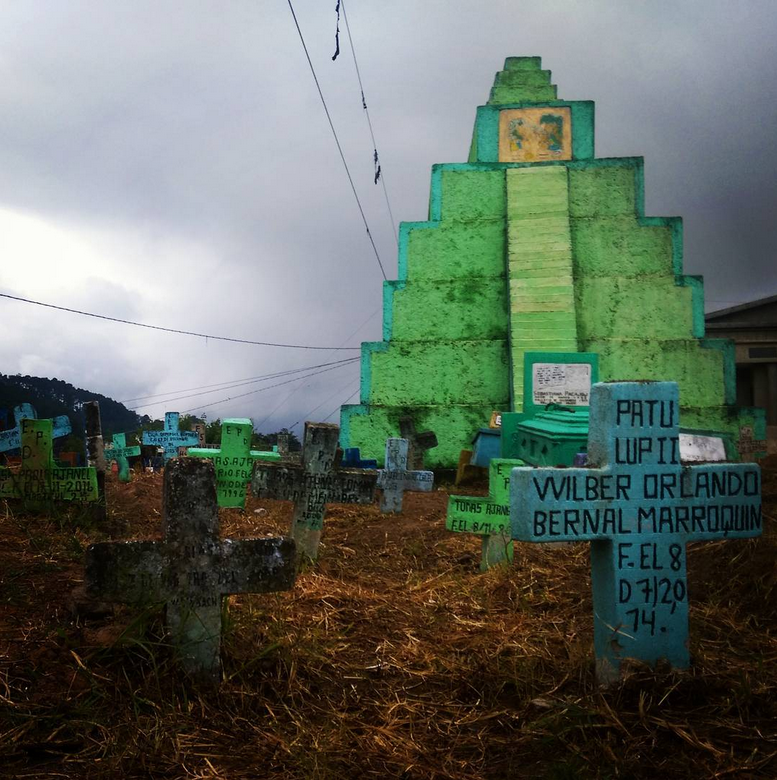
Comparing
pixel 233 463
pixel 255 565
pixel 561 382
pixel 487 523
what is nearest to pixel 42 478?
pixel 233 463

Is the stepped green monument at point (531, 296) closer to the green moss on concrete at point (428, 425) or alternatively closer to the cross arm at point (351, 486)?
the green moss on concrete at point (428, 425)

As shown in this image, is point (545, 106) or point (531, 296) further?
point (545, 106)

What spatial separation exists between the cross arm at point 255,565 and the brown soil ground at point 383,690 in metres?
0.24

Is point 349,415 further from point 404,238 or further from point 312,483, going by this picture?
point 312,483

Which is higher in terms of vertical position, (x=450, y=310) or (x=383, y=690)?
(x=450, y=310)

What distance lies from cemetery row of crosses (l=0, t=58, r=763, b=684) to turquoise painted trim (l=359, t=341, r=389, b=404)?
0.03 meters

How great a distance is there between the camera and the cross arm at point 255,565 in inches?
128

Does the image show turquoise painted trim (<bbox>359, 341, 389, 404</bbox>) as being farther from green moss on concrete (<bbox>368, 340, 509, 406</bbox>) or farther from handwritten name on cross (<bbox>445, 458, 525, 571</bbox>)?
handwritten name on cross (<bbox>445, 458, 525, 571</bbox>)

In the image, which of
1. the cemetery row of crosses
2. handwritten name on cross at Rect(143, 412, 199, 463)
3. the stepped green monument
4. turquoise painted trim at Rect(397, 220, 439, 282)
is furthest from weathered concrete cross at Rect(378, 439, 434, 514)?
handwritten name on cross at Rect(143, 412, 199, 463)

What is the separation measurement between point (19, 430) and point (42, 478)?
11.2 feet

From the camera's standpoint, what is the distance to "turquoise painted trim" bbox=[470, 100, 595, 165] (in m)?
17.8

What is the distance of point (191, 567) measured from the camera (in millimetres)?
3230

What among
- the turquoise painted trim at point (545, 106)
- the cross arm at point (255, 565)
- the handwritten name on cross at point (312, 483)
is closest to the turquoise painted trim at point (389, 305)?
the turquoise painted trim at point (545, 106)

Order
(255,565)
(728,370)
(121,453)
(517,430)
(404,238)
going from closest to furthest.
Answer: (255,565), (517,430), (121,453), (728,370), (404,238)
